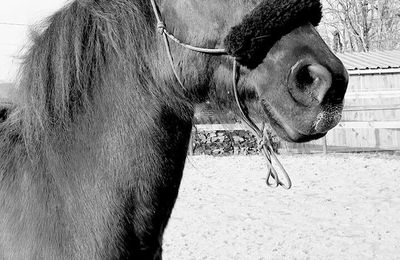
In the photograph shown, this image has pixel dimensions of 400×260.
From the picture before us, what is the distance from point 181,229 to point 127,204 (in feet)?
17.0

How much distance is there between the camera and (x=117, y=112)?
2.16 m

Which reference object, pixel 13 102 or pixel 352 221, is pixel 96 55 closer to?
pixel 13 102

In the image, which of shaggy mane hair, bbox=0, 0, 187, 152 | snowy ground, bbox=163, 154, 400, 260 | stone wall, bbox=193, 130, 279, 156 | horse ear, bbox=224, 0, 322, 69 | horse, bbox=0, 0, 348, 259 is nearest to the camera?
horse ear, bbox=224, 0, 322, 69

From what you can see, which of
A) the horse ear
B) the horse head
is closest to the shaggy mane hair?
the horse head

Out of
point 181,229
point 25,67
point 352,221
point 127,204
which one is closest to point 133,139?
point 127,204

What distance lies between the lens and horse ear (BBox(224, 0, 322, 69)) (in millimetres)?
1830

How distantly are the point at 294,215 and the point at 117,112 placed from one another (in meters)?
5.94

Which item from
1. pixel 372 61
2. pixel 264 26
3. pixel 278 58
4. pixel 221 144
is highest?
pixel 264 26

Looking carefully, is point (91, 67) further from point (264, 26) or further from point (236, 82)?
point (264, 26)

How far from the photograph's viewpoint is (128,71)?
218 cm

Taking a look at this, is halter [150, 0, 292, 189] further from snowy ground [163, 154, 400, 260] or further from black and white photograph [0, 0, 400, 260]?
snowy ground [163, 154, 400, 260]

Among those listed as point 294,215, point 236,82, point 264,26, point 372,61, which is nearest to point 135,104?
point 236,82

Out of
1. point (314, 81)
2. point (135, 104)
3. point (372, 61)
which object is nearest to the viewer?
point (314, 81)

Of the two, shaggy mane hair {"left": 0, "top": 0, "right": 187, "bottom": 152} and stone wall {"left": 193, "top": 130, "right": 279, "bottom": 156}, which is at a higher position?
shaggy mane hair {"left": 0, "top": 0, "right": 187, "bottom": 152}
